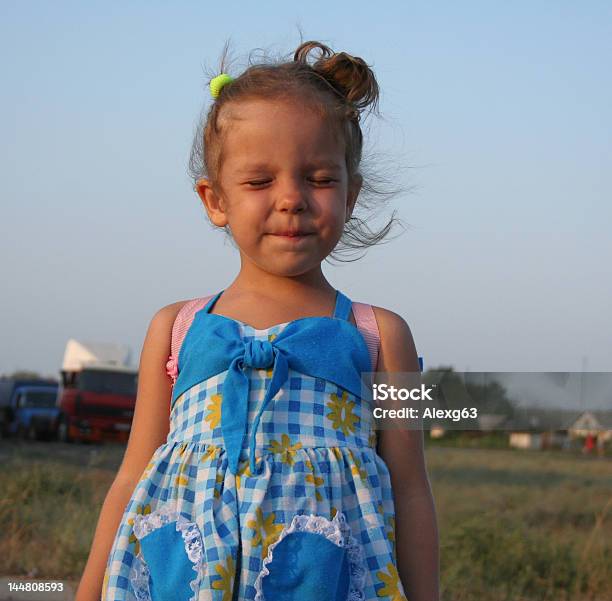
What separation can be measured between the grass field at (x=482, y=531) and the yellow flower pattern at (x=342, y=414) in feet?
10.3

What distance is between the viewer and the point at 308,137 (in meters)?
2.33

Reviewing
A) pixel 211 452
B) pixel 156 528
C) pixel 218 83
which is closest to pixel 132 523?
pixel 156 528

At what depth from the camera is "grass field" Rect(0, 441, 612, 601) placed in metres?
5.43

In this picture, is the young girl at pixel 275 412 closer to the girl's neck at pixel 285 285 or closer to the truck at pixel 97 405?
the girl's neck at pixel 285 285

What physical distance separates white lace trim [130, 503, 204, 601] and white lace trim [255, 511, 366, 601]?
0.12 metres

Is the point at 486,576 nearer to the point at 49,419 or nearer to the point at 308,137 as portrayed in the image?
the point at 308,137

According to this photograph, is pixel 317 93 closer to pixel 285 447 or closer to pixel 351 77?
pixel 351 77

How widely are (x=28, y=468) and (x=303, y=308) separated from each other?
6.64m

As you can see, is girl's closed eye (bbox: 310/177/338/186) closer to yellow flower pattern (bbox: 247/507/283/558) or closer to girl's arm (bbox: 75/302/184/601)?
girl's arm (bbox: 75/302/184/601)

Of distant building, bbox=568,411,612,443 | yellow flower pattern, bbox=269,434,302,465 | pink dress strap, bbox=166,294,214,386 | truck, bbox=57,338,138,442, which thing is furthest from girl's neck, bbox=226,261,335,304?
truck, bbox=57,338,138,442

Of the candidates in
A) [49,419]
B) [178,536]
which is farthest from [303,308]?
[49,419]

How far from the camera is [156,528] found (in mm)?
2131

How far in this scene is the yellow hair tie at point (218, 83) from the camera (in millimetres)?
2604

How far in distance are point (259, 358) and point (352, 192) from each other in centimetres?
53
